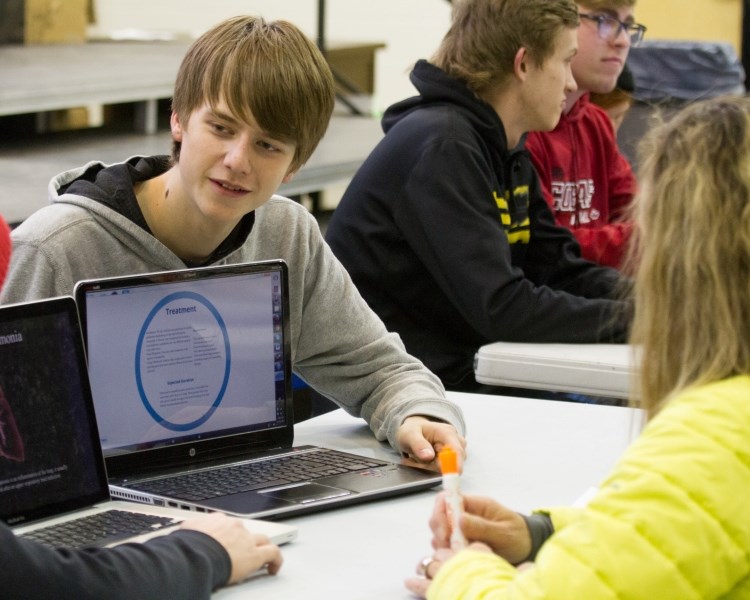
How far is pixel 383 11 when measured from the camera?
6.09 metres

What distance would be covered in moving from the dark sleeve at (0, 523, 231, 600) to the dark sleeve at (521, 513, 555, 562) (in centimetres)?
33

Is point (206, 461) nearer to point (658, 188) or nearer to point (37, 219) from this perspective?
point (37, 219)

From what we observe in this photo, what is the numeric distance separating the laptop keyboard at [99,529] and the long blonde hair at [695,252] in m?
0.55

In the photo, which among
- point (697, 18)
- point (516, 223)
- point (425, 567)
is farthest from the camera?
point (697, 18)

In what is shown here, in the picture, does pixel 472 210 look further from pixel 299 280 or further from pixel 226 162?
pixel 226 162

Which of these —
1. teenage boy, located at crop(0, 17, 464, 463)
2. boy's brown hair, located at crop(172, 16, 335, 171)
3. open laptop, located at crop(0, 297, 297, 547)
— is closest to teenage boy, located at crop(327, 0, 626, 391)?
teenage boy, located at crop(0, 17, 464, 463)

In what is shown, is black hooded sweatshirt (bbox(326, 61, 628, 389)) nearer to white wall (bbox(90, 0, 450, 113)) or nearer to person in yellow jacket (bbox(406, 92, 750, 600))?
person in yellow jacket (bbox(406, 92, 750, 600))

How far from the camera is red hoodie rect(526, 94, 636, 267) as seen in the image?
Result: 288 cm

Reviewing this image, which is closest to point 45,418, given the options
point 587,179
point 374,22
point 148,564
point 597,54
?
point 148,564

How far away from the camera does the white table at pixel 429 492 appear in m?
1.24

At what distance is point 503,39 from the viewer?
253 centimetres

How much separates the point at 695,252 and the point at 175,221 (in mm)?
881

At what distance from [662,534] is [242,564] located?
45 cm

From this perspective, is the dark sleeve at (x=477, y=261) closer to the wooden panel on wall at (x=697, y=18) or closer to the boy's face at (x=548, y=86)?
the boy's face at (x=548, y=86)
